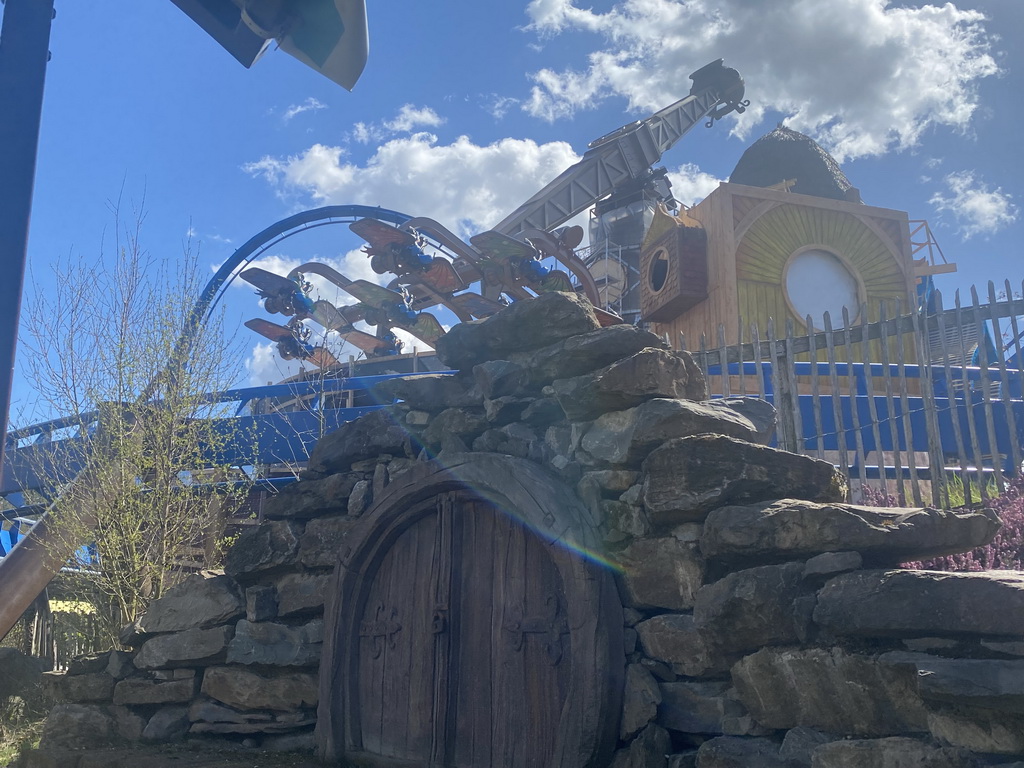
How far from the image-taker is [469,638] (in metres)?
4.36

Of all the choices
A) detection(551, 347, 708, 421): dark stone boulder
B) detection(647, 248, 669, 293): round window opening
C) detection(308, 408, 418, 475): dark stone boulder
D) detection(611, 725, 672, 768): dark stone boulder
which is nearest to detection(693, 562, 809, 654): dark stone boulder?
detection(611, 725, 672, 768): dark stone boulder

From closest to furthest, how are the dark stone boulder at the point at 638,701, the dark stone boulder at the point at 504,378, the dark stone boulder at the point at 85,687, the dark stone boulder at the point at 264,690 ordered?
1. the dark stone boulder at the point at 638,701
2. the dark stone boulder at the point at 504,378
3. the dark stone boulder at the point at 264,690
4. the dark stone boulder at the point at 85,687

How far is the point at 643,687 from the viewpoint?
3592 mm

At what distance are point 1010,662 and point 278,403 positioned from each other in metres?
11.8

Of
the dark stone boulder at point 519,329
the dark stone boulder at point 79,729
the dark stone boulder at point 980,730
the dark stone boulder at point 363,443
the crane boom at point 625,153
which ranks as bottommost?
the dark stone boulder at point 79,729

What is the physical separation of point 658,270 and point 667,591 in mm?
12165

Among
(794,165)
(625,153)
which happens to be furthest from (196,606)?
(794,165)

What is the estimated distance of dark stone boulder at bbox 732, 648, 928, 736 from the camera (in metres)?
2.76

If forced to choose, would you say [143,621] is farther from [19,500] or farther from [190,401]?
[19,500]

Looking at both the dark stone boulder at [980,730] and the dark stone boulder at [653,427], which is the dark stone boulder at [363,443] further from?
the dark stone boulder at [980,730]

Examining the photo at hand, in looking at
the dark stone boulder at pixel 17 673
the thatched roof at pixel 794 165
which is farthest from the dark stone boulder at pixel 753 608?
the thatched roof at pixel 794 165

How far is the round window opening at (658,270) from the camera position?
14875mm

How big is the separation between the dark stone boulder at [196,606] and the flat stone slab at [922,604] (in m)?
3.53

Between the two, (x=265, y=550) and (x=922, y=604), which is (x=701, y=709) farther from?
(x=265, y=550)
